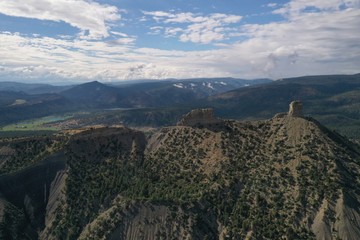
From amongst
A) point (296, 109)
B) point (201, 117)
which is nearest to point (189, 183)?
point (201, 117)

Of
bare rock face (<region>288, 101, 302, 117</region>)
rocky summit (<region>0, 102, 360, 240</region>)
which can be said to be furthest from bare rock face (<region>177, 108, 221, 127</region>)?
bare rock face (<region>288, 101, 302, 117</region>)

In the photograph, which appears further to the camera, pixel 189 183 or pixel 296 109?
pixel 296 109

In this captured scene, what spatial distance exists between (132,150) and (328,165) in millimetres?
75131

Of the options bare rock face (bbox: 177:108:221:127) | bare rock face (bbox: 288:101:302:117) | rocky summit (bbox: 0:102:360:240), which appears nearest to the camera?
rocky summit (bbox: 0:102:360:240)

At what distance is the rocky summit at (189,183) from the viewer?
111812 millimetres

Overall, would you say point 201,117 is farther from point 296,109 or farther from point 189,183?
point 296,109

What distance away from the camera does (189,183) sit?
431ft

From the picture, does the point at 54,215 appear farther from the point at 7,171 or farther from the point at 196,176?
the point at 196,176

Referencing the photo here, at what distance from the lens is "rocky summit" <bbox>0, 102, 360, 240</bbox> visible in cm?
11181

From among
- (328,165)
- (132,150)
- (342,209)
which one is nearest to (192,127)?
(132,150)

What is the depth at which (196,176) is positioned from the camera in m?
134

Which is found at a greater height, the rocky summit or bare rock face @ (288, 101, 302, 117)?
bare rock face @ (288, 101, 302, 117)

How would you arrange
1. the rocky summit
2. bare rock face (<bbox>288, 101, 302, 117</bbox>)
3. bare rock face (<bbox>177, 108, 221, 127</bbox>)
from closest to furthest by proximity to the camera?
the rocky summit < bare rock face (<bbox>288, 101, 302, 117</bbox>) < bare rock face (<bbox>177, 108, 221, 127</bbox>)

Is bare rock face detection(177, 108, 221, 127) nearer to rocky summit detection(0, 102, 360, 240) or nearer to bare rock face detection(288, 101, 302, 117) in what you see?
rocky summit detection(0, 102, 360, 240)
